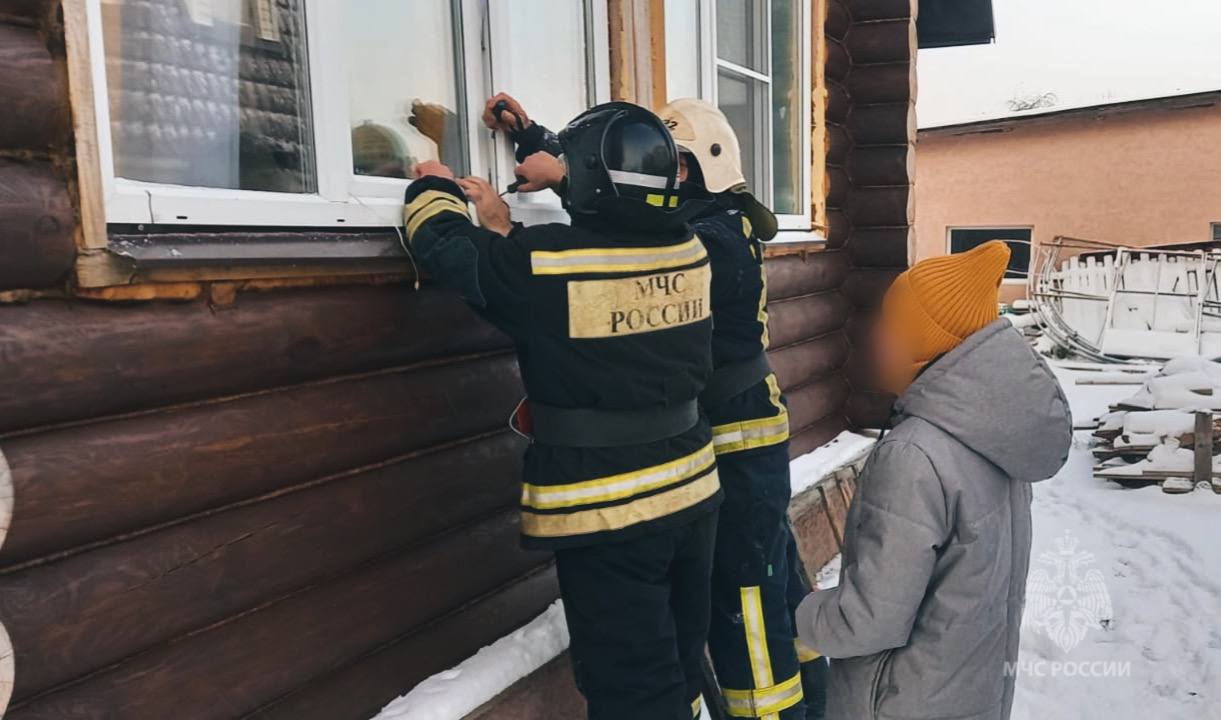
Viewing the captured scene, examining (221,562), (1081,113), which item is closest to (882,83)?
(221,562)

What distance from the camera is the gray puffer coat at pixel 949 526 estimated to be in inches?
71.8

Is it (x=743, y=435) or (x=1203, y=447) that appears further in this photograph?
(x=1203, y=447)

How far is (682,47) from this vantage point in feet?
12.9

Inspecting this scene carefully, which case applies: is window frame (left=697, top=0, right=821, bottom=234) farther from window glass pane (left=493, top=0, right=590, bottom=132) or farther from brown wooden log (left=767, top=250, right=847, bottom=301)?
window glass pane (left=493, top=0, right=590, bottom=132)

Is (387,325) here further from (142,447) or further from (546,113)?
(546,113)

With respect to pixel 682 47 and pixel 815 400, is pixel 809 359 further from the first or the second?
pixel 682 47

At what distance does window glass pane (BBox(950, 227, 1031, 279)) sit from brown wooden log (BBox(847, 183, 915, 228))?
519 inches

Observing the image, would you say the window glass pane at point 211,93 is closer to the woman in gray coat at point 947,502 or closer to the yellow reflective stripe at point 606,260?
the yellow reflective stripe at point 606,260

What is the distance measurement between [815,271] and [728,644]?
10.1 feet

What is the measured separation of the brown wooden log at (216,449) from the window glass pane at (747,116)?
2.55 metres

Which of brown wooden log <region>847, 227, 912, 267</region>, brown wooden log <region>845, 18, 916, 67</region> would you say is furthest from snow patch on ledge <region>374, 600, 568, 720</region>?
brown wooden log <region>845, 18, 916, 67</region>

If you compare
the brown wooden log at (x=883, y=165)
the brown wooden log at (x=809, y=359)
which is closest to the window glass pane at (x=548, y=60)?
the brown wooden log at (x=809, y=359)

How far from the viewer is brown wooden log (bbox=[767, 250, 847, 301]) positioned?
16.1 ft

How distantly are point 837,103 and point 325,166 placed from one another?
4.42 metres
